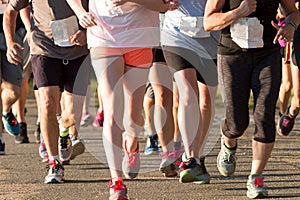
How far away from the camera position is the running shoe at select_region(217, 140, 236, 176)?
8.71 m

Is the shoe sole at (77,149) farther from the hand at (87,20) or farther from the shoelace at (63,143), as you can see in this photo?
the hand at (87,20)

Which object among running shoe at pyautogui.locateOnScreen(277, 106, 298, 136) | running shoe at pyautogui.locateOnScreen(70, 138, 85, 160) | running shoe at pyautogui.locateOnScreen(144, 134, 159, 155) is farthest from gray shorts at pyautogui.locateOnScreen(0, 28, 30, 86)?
running shoe at pyautogui.locateOnScreen(277, 106, 298, 136)

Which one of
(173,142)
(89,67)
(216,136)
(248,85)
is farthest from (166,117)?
(216,136)

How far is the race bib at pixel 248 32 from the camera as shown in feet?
25.5

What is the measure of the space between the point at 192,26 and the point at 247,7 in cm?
109

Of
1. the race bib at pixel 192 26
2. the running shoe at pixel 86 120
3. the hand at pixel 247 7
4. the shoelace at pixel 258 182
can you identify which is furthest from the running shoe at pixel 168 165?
the running shoe at pixel 86 120

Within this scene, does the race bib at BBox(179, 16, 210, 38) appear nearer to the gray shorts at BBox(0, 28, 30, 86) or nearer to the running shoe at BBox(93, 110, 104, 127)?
the gray shorts at BBox(0, 28, 30, 86)

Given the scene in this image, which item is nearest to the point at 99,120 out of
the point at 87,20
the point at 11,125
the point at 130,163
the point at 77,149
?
the point at 11,125

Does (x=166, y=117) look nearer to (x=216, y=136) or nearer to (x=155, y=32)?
(x=155, y=32)

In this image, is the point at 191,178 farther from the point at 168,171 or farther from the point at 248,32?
the point at 248,32

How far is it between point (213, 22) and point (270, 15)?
0.45 metres

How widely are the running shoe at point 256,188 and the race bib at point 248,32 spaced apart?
1033mm

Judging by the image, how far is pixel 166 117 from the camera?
9273mm

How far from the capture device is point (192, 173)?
335 inches
